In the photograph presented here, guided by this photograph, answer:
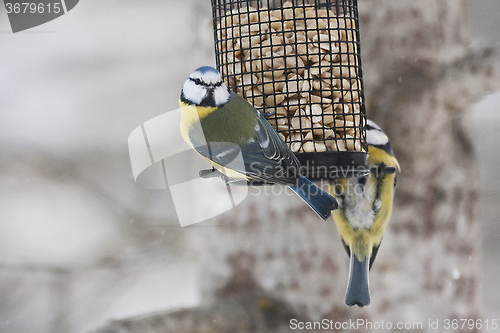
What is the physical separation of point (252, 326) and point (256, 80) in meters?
1.57

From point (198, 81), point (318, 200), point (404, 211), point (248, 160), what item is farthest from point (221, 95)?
point (404, 211)

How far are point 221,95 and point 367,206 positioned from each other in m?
1.29

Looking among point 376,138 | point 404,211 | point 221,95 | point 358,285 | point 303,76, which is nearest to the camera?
point 221,95

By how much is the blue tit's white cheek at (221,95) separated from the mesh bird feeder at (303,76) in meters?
0.26

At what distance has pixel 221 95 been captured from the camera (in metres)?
2.30

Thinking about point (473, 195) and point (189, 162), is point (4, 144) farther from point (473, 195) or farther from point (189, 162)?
point (473, 195)

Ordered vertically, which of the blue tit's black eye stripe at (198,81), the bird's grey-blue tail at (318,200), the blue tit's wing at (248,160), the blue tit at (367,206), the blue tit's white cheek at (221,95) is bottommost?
the blue tit at (367,206)

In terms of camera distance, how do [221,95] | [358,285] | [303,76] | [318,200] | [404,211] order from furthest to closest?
[404,211]
[358,285]
[303,76]
[221,95]
[318,200]

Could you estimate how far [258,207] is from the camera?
3258 millimetres

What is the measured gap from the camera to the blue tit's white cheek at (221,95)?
2.28 meters

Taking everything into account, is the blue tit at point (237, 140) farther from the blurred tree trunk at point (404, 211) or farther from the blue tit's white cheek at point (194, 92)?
the blurred tree trunk at point (404, 211)

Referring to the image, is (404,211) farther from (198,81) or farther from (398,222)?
(198,81)

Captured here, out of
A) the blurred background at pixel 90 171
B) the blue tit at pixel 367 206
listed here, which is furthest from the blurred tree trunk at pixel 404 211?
the blurred background at pixel 90 171

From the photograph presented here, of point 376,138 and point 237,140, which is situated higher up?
point 237,140
